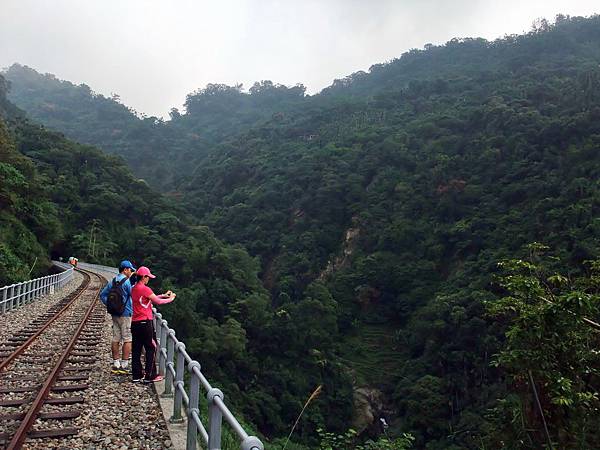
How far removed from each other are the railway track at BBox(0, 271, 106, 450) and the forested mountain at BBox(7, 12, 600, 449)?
5.51 m

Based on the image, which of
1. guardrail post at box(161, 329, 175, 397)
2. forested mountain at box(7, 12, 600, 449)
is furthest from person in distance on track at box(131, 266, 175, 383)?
forested mountain at box(7, 12, 600, 449)

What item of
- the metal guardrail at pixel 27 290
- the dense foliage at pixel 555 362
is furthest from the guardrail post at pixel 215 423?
the metal guardrail at pixel 27 290

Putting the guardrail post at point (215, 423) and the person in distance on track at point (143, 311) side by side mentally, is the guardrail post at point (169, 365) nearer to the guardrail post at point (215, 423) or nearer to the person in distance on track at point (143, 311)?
the person in distance on track at point (143, 311)

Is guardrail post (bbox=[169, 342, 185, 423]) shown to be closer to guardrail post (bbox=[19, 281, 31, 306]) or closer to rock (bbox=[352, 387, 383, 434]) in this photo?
guardrail post (bbox=[19, 281, 31, 306])

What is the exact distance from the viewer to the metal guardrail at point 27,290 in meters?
13.1

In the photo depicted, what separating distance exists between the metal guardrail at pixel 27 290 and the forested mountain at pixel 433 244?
1169cm

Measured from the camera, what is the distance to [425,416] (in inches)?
1179

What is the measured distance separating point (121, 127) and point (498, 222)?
324ft

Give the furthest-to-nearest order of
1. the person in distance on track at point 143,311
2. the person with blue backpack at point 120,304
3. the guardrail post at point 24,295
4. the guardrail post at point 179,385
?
the guardrail post at point 24,295, the person with blue backpack at point 120,304, the person in distance on track at point 143,311, the guardrail post at point 179,385

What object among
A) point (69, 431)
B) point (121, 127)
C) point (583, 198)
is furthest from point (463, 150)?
point (121, 127)

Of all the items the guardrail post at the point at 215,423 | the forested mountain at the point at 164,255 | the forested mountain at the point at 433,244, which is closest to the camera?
the guardrail post at the point at 215,423

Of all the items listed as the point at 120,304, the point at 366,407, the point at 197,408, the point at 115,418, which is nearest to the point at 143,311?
the point at 120,304

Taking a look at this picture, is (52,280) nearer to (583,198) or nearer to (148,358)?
(148,358)

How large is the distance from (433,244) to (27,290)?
128 ft
